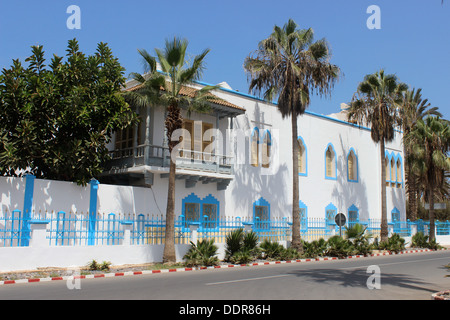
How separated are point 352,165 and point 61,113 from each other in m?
22.4

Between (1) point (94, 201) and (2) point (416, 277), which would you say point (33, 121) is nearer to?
(1) point (94, 201)

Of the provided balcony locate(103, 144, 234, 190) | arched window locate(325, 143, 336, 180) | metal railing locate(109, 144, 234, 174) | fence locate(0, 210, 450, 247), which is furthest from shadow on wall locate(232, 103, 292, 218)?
arched window locate(325, 143, 336, 180)

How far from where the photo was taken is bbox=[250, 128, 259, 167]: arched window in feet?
84.8

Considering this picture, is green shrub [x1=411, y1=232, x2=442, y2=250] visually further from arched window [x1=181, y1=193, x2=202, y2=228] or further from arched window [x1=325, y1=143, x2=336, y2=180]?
arched window [x1=181, y1=193, x2=202, y2=228]

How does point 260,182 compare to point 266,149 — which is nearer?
point 260,182

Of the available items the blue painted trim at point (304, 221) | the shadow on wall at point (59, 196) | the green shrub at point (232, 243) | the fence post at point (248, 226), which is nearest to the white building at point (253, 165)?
the blue painted trim at point (304, 221)

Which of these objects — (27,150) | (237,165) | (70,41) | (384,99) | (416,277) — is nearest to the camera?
(416,277)

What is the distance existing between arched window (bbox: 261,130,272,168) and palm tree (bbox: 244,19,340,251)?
4061mm

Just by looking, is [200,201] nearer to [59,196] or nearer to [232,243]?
[232,243]

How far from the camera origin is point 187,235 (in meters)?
19.2

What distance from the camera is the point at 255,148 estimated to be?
85.5ft

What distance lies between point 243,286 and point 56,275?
6.37 m

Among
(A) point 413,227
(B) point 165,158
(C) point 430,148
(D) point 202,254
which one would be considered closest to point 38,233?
(D) point 202,254

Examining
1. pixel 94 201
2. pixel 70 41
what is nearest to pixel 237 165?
pixel 94 201
